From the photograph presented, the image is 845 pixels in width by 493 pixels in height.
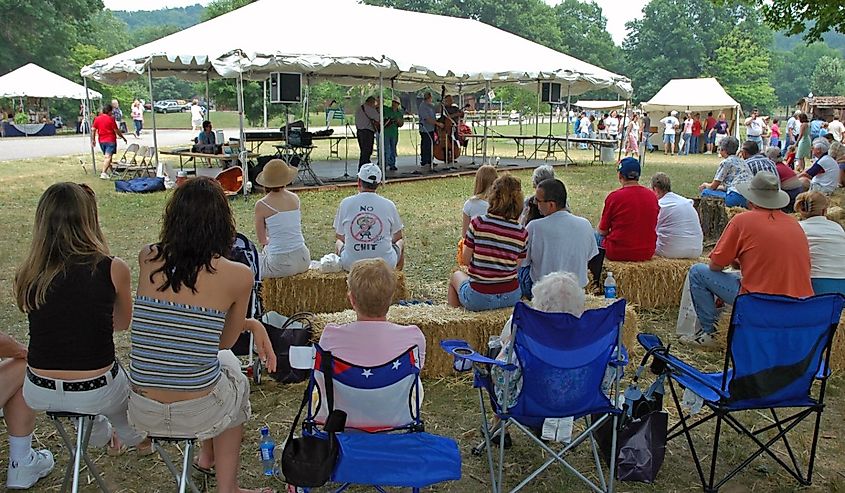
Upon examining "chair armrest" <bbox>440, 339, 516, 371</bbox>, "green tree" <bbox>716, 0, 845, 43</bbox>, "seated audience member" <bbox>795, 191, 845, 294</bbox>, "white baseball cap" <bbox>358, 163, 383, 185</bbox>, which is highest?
"green tree" <bbox>716, 0, 845, 43</bbox>

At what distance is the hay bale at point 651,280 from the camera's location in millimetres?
5695

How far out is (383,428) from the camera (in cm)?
260

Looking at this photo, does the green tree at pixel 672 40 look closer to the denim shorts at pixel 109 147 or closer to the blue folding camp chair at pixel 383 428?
the denim shorts at pixel 109 147

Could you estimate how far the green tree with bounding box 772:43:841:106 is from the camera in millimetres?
91375

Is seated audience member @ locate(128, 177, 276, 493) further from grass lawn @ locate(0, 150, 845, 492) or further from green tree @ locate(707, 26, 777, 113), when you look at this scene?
green tree @ locate(707, 26, 777, 113)

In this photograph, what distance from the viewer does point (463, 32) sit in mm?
15531

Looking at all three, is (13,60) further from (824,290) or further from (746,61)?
(746,61)

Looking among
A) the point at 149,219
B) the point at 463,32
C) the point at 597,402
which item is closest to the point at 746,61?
the point at 463,32

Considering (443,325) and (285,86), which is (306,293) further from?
(285,86)

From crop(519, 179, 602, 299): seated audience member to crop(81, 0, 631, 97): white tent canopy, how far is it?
24.6ft

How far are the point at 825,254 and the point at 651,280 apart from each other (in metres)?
1.55

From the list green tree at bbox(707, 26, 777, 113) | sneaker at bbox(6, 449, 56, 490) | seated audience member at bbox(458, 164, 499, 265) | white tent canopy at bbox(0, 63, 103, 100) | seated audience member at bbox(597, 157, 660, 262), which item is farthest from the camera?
green tree at bbox(707, 26, 777, 113)

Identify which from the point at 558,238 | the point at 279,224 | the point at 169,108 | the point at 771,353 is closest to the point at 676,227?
the point at 558,238

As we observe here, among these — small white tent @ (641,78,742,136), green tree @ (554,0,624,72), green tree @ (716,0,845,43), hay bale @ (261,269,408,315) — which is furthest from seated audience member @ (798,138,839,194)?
green tree @ (554,0,624,72)
